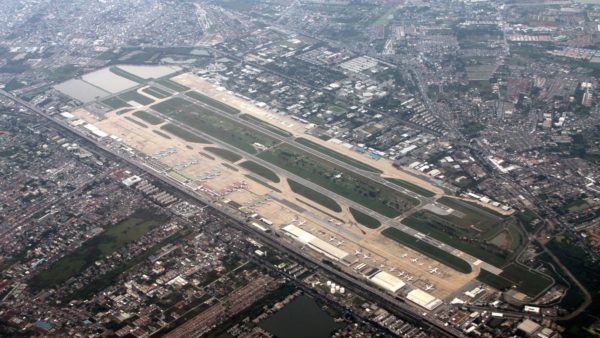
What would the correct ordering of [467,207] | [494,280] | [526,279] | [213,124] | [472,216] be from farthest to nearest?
[213,124] < [467,207] < [472,216] < [494,280] < [526,279]

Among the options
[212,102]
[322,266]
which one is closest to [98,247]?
[322,266]

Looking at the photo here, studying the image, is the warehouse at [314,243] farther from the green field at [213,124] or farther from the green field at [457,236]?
the green field at [213,124]

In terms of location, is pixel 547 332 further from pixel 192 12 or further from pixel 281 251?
pixel 192 12

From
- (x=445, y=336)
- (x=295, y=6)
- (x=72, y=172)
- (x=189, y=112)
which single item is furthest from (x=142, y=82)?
(x=445, y=336)

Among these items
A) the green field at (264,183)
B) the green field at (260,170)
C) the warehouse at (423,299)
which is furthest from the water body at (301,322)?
the green field at (260,170)

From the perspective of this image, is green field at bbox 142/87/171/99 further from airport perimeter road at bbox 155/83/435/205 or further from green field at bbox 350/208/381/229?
green field at bbox 350/208/381/229

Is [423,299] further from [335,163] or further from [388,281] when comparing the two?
[335,163]
